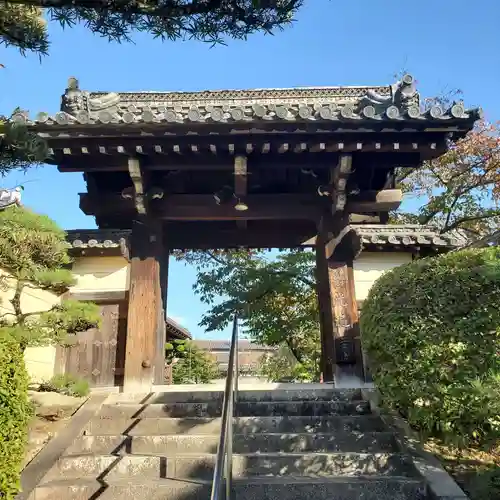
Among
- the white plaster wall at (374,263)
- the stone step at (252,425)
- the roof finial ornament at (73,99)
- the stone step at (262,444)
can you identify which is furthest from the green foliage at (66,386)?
the roof finial ornament at (73,99)

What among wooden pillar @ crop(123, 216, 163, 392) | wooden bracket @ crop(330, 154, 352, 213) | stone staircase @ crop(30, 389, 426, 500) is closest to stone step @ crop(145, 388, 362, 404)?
stone staircase @ crop(30, 389, 426, 500)

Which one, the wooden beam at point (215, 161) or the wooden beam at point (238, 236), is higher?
the wooden beam at point (215, 161)

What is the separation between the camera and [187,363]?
1605 cm

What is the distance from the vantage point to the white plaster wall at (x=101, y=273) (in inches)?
273

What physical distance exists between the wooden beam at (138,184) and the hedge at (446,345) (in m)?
3.80

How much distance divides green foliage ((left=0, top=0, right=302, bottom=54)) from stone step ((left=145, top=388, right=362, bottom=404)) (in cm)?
424

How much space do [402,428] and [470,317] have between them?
1670 mm

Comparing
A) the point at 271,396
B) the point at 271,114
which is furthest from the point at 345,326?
the point at 271,114

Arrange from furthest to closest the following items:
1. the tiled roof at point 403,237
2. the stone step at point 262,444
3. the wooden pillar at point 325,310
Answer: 1. the wooden pillar at point 325,310
2. the tiled roof at point 403,237
3. the stone step at point 262,444

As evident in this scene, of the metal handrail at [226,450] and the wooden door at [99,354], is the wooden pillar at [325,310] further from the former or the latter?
the wooden door at [99,354]

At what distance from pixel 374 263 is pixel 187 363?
1070 cm

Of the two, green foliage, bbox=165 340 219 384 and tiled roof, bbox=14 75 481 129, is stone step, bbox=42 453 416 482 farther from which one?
green foliage, bbox=165 340 219 384

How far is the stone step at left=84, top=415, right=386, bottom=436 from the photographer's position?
484cm

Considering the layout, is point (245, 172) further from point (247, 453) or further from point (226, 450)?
point (226, 450)
